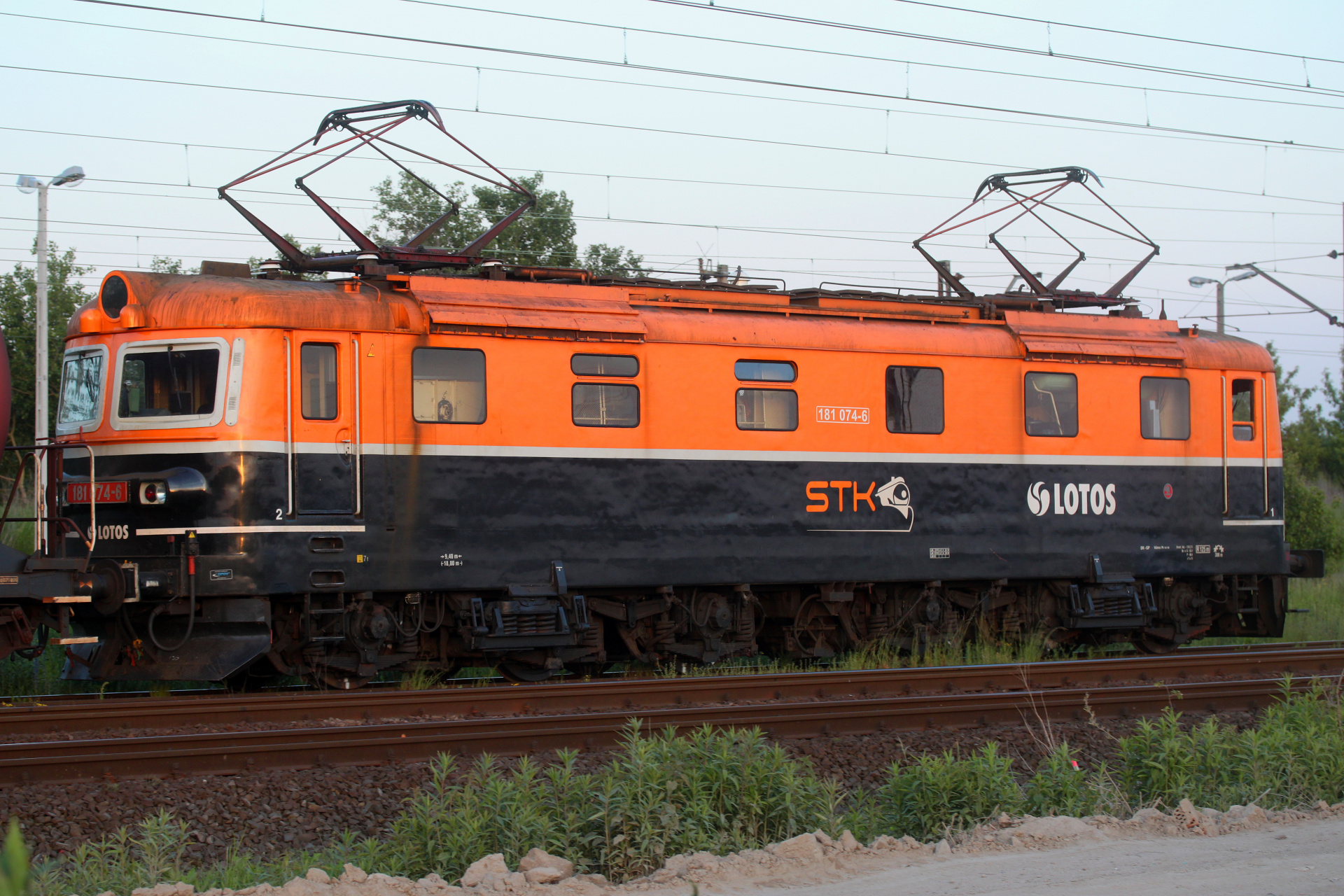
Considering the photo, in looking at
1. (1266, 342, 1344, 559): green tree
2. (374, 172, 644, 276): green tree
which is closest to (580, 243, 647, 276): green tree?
(374, 172, 644, 276): green tree

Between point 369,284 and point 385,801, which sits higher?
point 369,284

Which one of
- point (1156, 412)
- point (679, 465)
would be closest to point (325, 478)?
point (679, 465)

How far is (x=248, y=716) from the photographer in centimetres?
969

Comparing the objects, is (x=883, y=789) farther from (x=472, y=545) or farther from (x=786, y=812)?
(x=472, y=545)

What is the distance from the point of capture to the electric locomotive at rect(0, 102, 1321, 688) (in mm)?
10836

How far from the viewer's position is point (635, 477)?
40.7 ft

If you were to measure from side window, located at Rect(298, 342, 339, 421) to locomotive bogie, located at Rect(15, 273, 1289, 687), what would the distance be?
0.03 m

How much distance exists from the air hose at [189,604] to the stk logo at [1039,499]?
→ 913 cm

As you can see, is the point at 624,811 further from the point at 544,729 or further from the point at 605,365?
the point at 605,365

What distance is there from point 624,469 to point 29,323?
57.4 feet

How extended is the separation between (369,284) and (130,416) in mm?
2461

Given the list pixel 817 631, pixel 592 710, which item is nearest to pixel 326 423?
pixel 592 710

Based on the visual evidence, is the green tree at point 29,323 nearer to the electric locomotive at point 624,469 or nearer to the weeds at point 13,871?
the electric locomotive at point 624,469

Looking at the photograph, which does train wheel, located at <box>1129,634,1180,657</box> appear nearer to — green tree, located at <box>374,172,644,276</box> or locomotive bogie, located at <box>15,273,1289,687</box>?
locomotive bogie, located at <box>15,273,1289,687</box>
